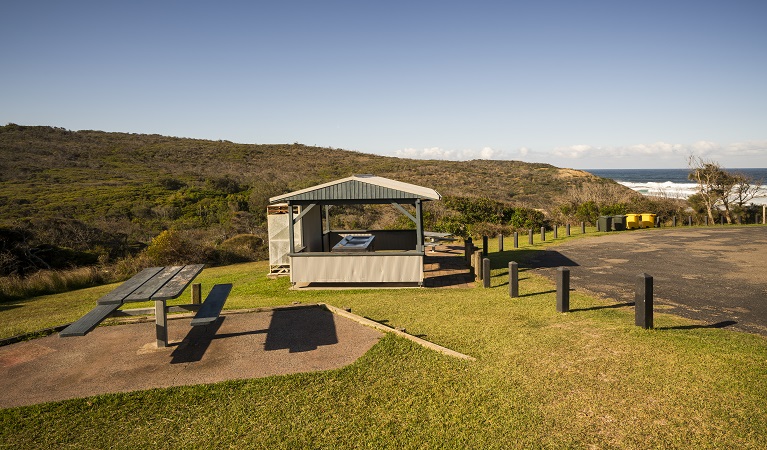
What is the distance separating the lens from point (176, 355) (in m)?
6.44

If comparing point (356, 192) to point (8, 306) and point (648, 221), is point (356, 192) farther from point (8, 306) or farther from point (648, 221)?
point (648, 221)

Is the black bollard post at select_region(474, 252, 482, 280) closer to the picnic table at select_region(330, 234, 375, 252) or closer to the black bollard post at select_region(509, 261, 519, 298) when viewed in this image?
the black bollard post at select_region(509, 261, 519, 298)

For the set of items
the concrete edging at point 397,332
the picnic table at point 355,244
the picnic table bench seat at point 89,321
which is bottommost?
the concrete edging at point 397,332

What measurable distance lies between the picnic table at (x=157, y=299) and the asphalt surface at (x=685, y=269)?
7.02m

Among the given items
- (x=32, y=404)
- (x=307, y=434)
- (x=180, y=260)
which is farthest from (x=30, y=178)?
(x=307, y=434)

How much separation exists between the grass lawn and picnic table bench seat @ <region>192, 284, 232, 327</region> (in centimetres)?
103

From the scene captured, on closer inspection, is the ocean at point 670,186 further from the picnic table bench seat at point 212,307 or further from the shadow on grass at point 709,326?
the picnic table bench seat at point 212,307

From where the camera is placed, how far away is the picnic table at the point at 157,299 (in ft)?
19.0

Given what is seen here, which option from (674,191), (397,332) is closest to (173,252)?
(397,332)

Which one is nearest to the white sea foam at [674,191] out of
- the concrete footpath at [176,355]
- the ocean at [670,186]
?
the ocean at [670,186]

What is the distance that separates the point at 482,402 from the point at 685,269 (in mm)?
9833

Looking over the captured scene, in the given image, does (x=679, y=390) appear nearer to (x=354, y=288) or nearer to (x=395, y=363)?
(x=395, y=363)

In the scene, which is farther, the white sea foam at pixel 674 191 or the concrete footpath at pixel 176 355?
the white sea foam at pixel 674 191

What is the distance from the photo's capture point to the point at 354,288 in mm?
11297
